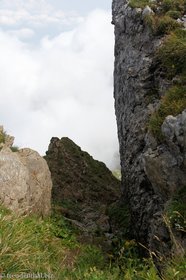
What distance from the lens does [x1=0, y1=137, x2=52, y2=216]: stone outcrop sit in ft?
58.2

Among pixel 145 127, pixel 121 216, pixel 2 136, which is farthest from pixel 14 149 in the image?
pixel 121 216

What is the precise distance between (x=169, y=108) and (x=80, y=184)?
20155mm

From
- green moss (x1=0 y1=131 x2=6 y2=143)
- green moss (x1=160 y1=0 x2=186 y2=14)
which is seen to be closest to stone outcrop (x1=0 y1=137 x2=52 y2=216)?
green moss (x1=0 y1=131 x2=6 y2=143)

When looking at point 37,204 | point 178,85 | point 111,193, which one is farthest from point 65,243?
point 111,193

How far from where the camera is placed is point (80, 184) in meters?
36.5

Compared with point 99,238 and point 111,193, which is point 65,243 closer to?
point 99,238

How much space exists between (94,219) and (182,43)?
1455 cm

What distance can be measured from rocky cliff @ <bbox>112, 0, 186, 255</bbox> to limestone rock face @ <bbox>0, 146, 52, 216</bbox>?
504cm

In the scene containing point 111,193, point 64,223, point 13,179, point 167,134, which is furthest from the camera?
point 111,193

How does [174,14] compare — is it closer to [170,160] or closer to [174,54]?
[174,54]

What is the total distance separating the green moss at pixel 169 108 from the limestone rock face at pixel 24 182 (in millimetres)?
6196

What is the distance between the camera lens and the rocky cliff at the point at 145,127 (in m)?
16.2

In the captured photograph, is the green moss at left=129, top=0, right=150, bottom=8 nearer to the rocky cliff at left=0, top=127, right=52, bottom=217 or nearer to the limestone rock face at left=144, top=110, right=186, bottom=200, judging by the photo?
the rocky cliff at left=0, top=127, right=52, bottom=217

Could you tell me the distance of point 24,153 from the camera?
22375 millimetres
